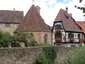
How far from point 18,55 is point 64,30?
33.5 meters

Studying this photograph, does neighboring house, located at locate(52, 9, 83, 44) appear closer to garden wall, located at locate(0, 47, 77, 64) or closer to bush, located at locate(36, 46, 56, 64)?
bush, located at locate(36, 46, 56, 64)

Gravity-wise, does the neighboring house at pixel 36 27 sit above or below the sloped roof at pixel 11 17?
below

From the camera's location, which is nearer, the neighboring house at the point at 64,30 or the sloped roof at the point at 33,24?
the sloped roof at the point at 33,24

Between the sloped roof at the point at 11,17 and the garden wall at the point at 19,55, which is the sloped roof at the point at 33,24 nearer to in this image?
the sloped roof at the point at 11,17

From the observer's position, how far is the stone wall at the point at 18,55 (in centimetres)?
2822

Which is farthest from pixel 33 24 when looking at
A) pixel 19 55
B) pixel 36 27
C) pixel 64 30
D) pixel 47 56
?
pixel 19 55

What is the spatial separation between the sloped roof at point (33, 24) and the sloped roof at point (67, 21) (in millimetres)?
5548

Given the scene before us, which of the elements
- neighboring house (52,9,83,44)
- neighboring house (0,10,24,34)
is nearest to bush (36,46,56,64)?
neighboring house (52,9,83,44)

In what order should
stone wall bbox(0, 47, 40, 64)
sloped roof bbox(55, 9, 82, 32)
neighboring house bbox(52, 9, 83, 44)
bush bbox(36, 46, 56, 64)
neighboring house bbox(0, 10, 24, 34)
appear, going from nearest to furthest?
stone wall bbox(0, 47, 40, 64), bush bbox(36, 46, 56, 64), neighboring house bbox(52, 9, 83, 44), sloped roof bbox(55, 9, 82, 32), neighboring house bbox(0, 10, 24, 34)

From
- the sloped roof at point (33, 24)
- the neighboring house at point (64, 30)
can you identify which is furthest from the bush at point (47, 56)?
the neighboring house at point (64, 30)

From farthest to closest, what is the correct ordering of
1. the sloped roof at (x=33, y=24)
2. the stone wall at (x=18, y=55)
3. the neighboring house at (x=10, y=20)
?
the neighboring house at (x=10, y=20) → the sloped roof at (x=33, y=24) → the stone wall at (x=18, y=55)

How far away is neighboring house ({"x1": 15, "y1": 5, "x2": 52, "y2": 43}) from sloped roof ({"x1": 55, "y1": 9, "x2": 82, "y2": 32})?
17.3ft

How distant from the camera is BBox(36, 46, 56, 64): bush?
105ft

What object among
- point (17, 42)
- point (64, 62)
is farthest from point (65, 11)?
point (64, 62)
